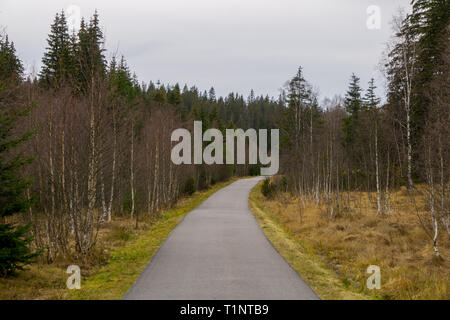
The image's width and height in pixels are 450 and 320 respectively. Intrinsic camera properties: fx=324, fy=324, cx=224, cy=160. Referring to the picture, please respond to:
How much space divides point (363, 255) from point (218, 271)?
5.20 metres

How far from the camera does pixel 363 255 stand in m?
10.3

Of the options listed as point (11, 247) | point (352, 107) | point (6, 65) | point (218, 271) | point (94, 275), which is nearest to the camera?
point (11, 247)

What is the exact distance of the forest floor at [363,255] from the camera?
6.99 metres

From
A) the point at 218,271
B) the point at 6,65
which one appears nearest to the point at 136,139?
the point at 6,65

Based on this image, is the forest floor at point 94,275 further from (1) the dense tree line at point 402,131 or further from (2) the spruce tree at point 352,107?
(2) the spruce tree at point 352,107

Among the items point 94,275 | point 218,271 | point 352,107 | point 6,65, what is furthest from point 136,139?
point 352,107

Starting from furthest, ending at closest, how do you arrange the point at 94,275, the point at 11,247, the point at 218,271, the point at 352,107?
the point at 352,107
the point at 94,275
the point at 218,271
the point at 11,247

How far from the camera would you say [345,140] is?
122ft

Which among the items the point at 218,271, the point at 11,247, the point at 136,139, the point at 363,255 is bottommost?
the point at 363,255

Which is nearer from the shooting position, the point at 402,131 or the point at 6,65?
the point at 6,65

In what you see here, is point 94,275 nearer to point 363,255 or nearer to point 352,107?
point 363,255

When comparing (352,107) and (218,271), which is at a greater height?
(352,107)

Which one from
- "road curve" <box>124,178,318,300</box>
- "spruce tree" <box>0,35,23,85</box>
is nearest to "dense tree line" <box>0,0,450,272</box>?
"spruce tree" <box>0,35,23,85</box>

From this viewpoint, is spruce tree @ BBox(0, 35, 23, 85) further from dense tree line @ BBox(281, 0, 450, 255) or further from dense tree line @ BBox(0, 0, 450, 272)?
dense tree line @ BBox(281, 0, 450, 255)
